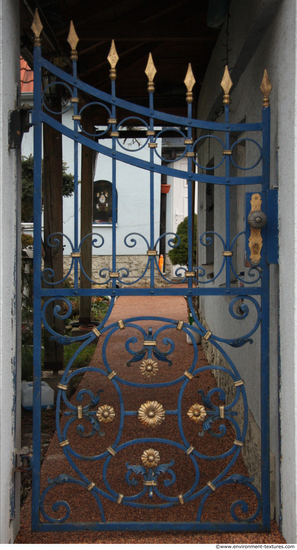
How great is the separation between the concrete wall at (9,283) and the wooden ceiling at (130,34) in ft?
2.54

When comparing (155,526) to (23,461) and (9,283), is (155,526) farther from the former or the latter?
(9,283)

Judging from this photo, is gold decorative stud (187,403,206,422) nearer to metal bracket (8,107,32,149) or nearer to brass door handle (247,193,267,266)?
brass door handle (247,193,267,266)

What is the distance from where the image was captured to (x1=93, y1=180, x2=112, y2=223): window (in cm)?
1423

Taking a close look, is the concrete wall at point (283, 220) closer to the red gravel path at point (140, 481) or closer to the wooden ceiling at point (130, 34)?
the red gravel path at point (140, 481)

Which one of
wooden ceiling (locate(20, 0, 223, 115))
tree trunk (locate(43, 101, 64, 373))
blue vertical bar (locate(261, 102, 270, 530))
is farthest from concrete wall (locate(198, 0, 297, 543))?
tree trunk (locate(43, 101, 64, 373))

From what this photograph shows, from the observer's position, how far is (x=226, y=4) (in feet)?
11.8

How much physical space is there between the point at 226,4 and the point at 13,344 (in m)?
3.07

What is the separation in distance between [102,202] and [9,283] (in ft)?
40.9

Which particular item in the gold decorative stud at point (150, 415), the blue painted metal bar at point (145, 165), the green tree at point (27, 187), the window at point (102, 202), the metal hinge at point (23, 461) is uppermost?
the window at point (102, 202)

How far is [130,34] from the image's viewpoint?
464 centimetres

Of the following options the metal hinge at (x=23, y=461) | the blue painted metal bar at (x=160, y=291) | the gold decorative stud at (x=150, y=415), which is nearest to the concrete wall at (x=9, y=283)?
the metal hinge at (x=23, y=461)

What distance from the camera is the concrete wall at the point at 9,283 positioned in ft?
6.64

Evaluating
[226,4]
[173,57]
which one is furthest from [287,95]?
[173,57]

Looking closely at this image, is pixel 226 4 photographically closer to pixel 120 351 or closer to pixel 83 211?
pixel 83 211
